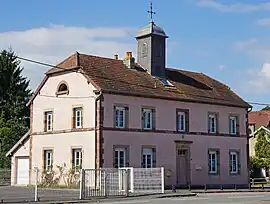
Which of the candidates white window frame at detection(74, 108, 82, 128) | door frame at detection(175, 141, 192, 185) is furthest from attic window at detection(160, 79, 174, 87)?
white window frame at detection(74, 108, 82, 128)

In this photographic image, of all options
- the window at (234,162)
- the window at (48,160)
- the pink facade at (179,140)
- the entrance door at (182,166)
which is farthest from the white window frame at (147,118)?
the window at (234,162)

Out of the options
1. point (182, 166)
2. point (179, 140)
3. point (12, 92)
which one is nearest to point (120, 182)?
point (179, 140)

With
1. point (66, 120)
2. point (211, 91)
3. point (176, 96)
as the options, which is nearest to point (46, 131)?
point (66, 120)

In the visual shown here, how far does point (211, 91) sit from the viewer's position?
4778cm

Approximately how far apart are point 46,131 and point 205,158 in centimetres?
1221

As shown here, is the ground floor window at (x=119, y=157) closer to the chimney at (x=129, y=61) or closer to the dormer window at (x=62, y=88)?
the dormer window at (x=62, y=88)

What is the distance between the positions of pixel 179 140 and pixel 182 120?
5.42ft

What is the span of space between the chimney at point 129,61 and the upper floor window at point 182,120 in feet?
16.9

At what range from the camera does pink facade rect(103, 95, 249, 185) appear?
130ft

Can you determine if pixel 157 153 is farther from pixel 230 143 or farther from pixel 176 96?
pixel 230 143

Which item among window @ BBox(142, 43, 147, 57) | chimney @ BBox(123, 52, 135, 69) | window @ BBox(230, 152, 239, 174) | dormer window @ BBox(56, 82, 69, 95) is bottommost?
window @ BBox(230, 152, 239, 174)

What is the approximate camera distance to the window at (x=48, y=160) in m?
42.3

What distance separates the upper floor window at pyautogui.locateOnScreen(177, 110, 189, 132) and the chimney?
16.9 feet

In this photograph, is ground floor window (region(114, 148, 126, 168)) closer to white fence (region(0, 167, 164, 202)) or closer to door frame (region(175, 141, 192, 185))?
door frame (region(175, 141, 192, 185))
